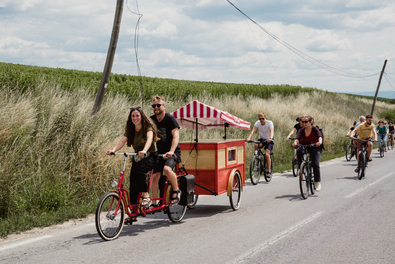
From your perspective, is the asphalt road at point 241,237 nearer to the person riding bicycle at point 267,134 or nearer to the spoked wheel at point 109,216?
the spoked wheel at point 109,216

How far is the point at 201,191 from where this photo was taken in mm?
8227

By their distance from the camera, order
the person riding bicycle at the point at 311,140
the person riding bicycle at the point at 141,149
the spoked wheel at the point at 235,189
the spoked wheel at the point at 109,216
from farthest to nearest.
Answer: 1. the person riding bicycle at the point at 311,140
2. the spoked wheel at the point at 235,189
3. the person riding bicycle at the point at 141,149
4. the spoked wheel at the point at 109,216

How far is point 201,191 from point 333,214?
8.33ft

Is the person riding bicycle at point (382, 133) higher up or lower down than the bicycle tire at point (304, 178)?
higher up

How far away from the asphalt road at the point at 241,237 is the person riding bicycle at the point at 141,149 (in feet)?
2.19

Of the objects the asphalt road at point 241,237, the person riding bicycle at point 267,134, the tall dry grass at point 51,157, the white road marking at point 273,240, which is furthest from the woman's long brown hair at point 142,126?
the person riding bicycle at point 267,134

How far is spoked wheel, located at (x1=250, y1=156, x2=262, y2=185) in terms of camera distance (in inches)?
492

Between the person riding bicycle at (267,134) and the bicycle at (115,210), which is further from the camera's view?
the person riding bicycle at (267,134)

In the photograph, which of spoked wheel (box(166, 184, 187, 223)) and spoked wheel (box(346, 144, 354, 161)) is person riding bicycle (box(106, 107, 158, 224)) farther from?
spoked wheel (box(346, 144, 354, 161))

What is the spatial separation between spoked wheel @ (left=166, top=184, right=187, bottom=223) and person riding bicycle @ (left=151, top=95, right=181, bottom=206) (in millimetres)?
68

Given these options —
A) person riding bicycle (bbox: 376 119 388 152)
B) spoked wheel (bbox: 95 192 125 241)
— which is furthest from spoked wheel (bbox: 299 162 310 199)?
person riding bicycle (bbox: 376 119 388 152)

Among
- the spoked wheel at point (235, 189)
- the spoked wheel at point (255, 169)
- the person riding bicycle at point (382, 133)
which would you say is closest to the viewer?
the spoked wheel at point (235, 189)

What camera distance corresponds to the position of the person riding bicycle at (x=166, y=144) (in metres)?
7.07

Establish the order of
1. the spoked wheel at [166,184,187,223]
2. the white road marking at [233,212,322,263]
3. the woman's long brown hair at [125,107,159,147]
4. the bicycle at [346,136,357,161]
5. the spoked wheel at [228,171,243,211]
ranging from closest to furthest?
the white road marking at [233,212,322,263] → the woman's long brown hair at [125,107,159,147] → the spoked wheel at [166,184,187,223] → the spoked wheel at [228,171,243,211] → the bicycle at [346,136,357,161]
